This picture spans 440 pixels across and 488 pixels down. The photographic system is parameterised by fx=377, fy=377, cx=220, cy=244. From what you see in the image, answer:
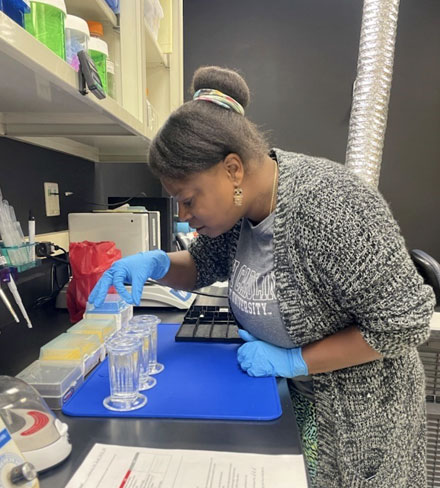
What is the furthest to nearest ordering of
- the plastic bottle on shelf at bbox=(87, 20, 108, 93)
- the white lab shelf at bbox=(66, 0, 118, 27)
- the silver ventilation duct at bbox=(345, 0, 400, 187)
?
the silver ventilation duct at bbox=(345, 0, 400, 187), the white lab shelf at bbox=(66, 0, 118, 27), the plastic bottle on shelf at bbox=(87, 20, 108, 93)

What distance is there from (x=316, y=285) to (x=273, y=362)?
0.68ft

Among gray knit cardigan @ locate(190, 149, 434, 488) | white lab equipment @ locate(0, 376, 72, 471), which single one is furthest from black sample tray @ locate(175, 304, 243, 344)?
white lab equipment @ locate(0, 376, 72, 471)

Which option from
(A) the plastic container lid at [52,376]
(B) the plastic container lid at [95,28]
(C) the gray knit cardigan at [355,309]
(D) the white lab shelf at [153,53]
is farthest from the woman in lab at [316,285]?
(D) the white lab shelf at [153,53]

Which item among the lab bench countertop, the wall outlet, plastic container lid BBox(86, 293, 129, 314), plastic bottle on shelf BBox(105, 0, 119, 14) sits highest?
plastic bottle on shelf BBox(105, 0, 119, 14)

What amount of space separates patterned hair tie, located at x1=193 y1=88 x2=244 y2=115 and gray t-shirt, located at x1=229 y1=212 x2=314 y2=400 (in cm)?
27

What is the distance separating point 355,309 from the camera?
2.43 ft

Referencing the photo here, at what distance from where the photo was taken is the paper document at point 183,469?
53cm

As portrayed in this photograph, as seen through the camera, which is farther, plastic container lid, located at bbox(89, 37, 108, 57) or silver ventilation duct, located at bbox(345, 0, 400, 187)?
silver ventilation duct, located at bbox(345, 0, 400, 187)

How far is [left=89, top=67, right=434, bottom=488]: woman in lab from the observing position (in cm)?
71

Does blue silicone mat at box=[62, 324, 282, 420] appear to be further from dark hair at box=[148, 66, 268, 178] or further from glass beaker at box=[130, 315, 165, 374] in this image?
dark hair at box=[148, 66, 268, 178]

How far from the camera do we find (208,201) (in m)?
0.88

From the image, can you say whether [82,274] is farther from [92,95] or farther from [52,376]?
[92,95]

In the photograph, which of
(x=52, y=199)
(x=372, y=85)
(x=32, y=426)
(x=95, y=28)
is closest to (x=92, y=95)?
(x=95, y=28)

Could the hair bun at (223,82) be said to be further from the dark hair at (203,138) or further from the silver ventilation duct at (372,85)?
the silver ventilation duct at (372,85)
